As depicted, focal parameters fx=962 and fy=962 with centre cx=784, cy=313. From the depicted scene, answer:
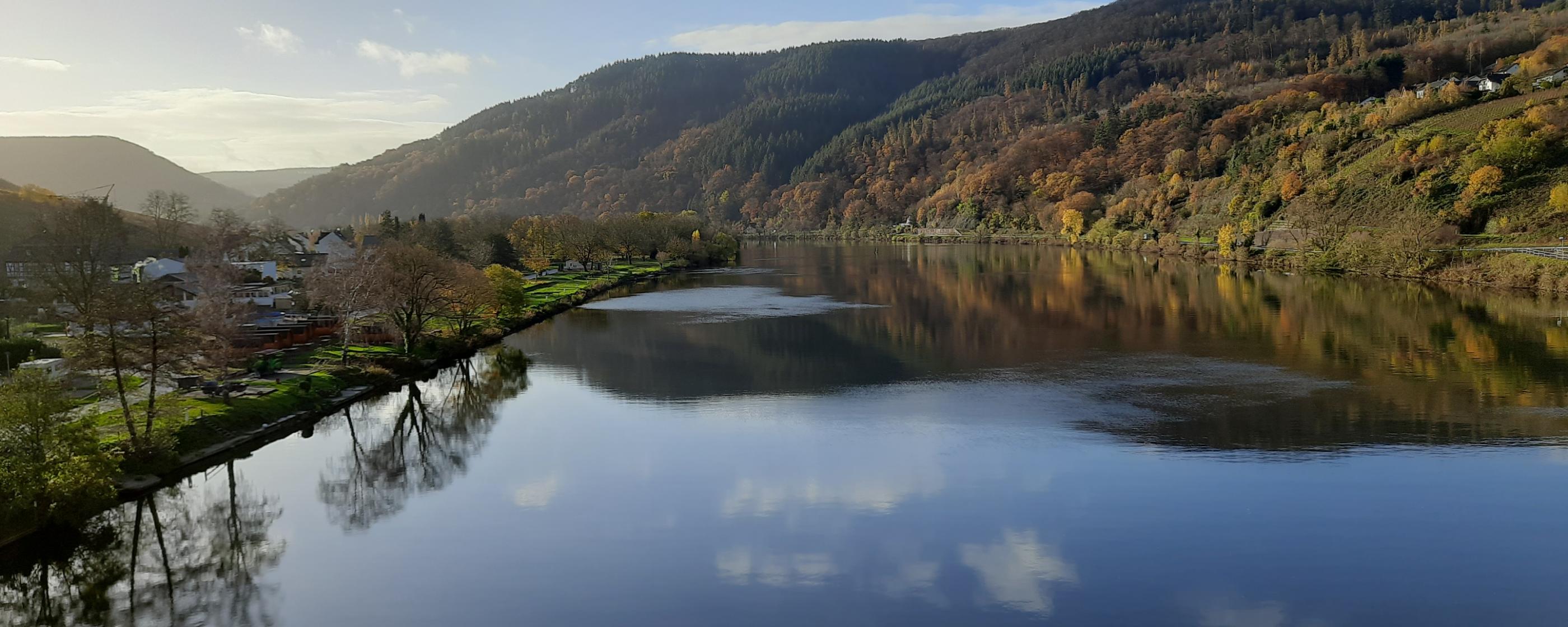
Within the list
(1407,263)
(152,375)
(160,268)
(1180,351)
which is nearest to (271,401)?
(152,375)

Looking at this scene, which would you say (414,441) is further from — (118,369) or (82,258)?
(82,258)

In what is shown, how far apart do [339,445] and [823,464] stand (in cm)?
1361

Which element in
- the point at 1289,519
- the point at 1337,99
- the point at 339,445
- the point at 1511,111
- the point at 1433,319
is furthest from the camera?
the point at 1337,99

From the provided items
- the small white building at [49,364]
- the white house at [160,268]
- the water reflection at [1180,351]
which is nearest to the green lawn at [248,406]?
the small white building at [49,364]

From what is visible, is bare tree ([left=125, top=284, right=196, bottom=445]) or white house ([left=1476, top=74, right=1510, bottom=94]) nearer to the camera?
bare tree ([left=125, top=284, right=196, bottom=445])

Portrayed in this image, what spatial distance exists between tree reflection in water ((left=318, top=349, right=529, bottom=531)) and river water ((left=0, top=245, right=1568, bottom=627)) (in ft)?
0.42

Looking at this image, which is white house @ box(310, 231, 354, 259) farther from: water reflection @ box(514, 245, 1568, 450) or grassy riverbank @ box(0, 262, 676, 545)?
grassy riverbank @ box(0, 262, 676, 545)

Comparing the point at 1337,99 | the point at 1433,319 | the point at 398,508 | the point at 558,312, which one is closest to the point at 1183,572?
the point at 398,508

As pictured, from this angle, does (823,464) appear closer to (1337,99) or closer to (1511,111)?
(1511,111)

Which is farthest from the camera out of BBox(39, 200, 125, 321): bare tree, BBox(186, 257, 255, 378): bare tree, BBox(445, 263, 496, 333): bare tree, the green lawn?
BBox(445, 263, 496, 333): bare tree

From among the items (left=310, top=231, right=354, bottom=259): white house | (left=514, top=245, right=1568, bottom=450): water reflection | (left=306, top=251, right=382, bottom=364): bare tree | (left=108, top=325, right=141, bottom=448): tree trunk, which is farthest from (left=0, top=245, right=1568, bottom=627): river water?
(left=310, top=231, right=354, bottom=259): white house

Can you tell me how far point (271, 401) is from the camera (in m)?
28.0

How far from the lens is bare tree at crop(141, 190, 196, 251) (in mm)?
83750

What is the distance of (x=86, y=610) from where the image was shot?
1557cm
